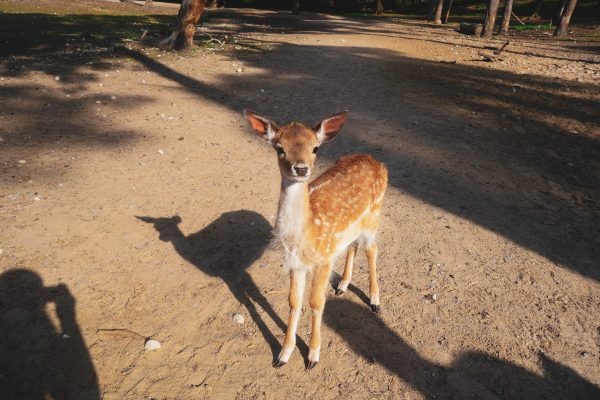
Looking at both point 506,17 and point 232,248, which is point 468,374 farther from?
point 506,17

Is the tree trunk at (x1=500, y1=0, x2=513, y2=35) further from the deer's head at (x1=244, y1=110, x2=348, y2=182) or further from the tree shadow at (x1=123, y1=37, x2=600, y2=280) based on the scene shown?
the deer's head at (x1=244, y1=110, x2=348, y2=182)

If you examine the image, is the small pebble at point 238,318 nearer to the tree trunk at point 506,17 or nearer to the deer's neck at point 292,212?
the deer's neck at point 292,212

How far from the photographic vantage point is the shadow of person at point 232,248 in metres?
5.28

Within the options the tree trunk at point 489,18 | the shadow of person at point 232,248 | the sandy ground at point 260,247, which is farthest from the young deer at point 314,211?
the tree trunk at point 489,18

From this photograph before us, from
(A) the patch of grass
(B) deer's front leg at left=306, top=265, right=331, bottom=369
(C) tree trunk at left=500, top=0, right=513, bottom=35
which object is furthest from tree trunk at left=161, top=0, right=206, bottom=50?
(C) tree trunk at left=500, top=0, right=513, bottom=35

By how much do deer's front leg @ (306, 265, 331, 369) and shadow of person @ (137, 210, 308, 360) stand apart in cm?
29

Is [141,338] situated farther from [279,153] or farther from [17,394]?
[279,153]

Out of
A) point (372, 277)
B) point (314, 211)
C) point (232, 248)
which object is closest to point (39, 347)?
point (232, 248)

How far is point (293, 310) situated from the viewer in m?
4.53

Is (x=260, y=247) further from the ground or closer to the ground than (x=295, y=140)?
closer to the ground

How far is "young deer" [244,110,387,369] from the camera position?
4039mm

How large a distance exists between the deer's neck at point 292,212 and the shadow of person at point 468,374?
1.55 m

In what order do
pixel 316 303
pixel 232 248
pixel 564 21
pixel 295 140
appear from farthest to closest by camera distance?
pixel 564 21
pixel 232 248
pixel 316 303
pixel 295 140

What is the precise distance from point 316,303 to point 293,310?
0.30 metres
